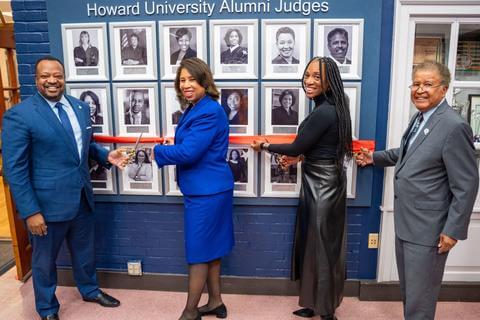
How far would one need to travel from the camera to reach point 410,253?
6.08 feet

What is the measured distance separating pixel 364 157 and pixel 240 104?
88cm

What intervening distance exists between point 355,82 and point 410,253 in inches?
43.9

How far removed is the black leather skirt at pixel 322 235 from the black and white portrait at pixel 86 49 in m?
1.59

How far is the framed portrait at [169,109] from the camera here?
8.36 feet

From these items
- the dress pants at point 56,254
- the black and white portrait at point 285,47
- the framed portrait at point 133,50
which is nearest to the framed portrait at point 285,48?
the black and white portrait at point 285,47

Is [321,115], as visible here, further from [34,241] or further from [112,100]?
[34,241]

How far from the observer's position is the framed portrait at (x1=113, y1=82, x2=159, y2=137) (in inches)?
101

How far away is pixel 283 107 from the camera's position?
8.20 ft

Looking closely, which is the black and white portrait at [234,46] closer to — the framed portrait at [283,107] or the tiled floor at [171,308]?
the framed portrait at [283,107]

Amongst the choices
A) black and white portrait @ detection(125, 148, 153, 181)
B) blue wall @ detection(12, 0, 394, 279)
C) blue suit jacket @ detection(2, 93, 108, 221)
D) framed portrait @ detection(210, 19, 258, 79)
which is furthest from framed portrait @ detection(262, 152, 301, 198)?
blue suit jacket @ detection(2, 93, 108, 221)

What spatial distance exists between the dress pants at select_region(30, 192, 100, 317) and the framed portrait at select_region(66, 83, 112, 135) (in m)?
0.54

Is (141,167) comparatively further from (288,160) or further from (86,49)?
(288,160)

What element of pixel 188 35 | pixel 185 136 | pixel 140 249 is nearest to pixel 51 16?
pixel 188 35

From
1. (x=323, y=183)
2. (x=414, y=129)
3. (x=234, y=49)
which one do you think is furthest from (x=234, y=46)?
(x=414, y=129)
